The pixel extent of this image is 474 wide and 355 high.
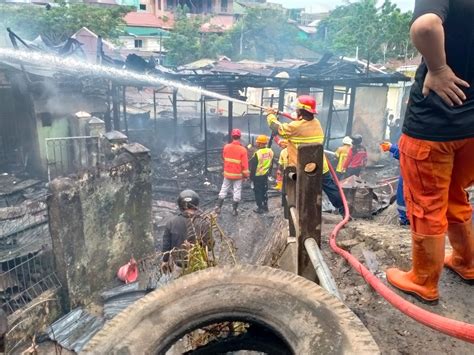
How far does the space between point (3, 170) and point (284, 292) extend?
41.8ft

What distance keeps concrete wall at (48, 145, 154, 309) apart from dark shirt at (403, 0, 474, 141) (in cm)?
503

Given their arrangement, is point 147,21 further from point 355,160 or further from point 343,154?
point 343,154

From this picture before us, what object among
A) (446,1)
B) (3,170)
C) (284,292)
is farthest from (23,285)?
(3,170)

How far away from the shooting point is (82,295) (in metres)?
6.54

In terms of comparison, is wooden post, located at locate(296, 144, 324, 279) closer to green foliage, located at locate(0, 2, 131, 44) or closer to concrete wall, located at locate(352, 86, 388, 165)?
concrete wall, located at locate(352, 86, 388, 165)

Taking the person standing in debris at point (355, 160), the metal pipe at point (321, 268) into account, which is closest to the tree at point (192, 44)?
the person standing in debris at point (355, 160)

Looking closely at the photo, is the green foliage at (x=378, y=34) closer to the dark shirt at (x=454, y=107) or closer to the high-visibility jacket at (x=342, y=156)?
the high-visibility jacket at (x=342, y=156)

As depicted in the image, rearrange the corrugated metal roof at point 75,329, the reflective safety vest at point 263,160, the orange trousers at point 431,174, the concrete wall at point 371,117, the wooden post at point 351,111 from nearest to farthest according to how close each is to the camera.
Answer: the orange trousers at point 431,174
the corrugated metal roof at point 75,329
the reflective safety vest at point 263,160
the wooden post at point 351,111
the concrete wall at point 371,117

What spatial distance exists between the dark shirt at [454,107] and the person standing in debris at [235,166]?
300 inches

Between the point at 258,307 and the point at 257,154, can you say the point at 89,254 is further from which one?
the point at 258,307

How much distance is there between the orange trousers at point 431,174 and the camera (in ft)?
7.35

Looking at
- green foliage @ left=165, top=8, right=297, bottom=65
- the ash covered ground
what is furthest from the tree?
the ash covered ground

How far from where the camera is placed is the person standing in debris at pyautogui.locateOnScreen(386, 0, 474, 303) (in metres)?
2.02

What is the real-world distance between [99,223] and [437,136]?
570 centimetres
